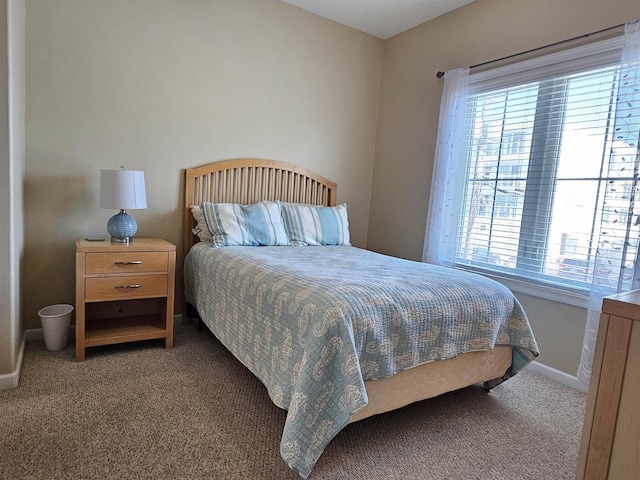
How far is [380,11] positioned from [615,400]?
321 centimetres

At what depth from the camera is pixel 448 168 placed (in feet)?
9.62

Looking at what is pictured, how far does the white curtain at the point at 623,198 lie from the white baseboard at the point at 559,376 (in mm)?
242

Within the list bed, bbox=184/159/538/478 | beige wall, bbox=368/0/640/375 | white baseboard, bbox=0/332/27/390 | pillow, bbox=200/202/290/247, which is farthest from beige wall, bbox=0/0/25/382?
beige wall, bbox=368/0/640/375

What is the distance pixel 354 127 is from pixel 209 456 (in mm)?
2998

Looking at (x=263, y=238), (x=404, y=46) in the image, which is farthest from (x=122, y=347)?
(x=404, y=46)

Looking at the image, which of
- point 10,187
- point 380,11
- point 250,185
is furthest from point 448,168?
point 10,187

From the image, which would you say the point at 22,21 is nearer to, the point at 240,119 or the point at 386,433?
the point at 240,119

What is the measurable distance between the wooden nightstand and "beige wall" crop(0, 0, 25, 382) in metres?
0.30

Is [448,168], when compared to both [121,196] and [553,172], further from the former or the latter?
[121,196]

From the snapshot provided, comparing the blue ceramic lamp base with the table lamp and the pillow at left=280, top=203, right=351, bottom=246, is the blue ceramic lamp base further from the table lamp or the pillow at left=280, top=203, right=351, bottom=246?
the pillow at left=280, top=203, right=351, bottom=246

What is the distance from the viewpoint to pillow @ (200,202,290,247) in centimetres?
266

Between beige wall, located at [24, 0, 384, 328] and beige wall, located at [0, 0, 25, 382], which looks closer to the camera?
beige wall, located at [0, 0, 25, 382]

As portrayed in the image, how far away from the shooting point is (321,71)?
133 inches

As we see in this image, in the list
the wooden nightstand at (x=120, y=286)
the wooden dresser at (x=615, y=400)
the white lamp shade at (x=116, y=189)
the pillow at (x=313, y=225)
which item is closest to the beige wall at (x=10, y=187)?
the wooden nightstand at (x=120, y=286)
